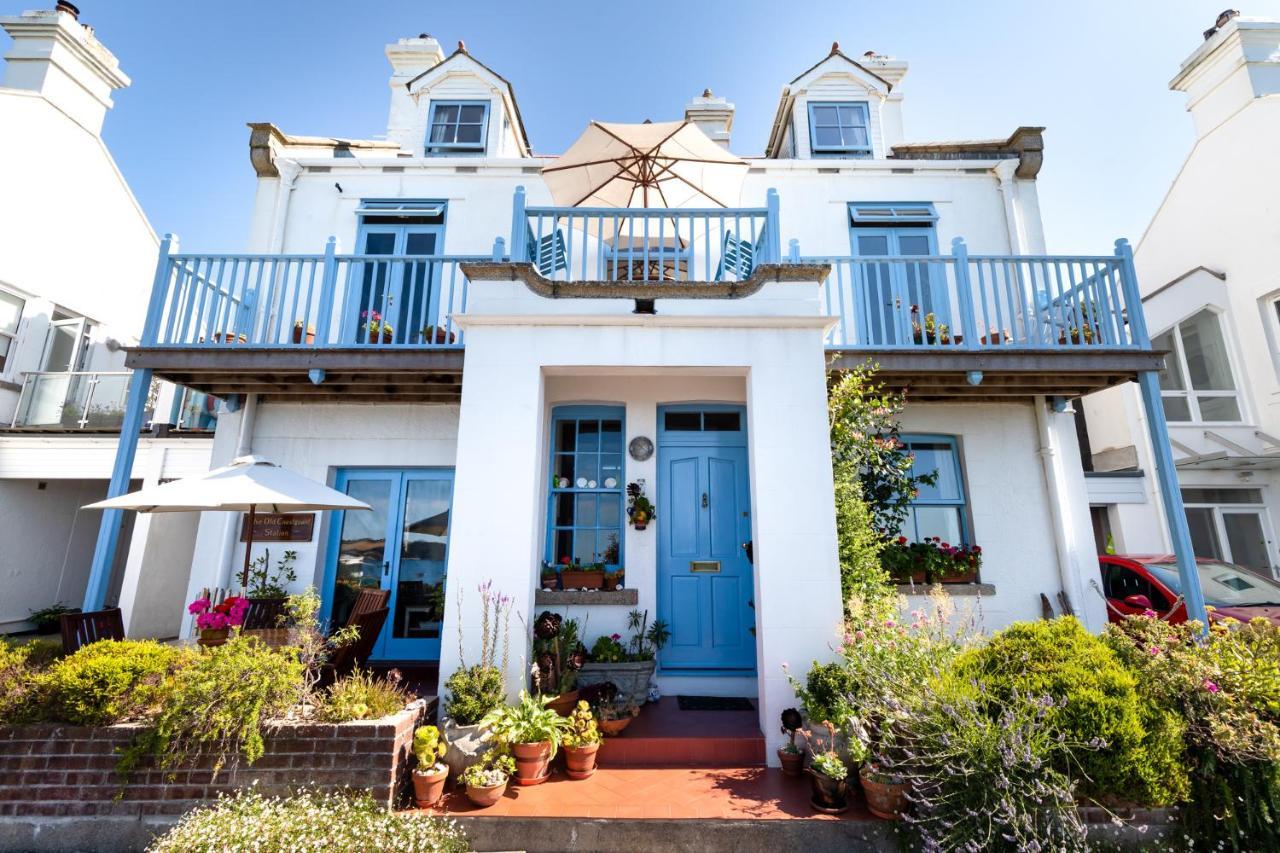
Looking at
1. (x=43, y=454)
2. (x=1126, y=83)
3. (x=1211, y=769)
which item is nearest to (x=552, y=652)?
(x=1211, y=769)

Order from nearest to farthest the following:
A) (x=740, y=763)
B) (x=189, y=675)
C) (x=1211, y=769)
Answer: (x=1211, y=769) < (x=189, y=675) < (x=740, y=763)

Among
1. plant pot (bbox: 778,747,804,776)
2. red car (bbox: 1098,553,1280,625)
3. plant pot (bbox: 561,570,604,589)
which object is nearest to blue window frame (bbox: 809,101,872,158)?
red car (bbox: 1098,553,1280,625)

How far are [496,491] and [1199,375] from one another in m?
14.3

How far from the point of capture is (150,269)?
38.5 feet

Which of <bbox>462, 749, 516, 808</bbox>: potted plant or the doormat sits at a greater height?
the doormat

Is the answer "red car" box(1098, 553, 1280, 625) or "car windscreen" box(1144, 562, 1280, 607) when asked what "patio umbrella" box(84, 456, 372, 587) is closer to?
"red car" box(1098, 553, 1280, 625)

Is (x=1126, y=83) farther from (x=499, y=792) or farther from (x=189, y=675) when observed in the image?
(x=189, y=675)

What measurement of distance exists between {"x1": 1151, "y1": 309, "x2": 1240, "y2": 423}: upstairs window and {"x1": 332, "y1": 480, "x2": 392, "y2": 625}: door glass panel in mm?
13835

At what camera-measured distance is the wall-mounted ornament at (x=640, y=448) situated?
6129mm

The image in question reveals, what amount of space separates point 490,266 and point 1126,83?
33.8 feet

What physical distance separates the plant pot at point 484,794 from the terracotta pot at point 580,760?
546 millimetres

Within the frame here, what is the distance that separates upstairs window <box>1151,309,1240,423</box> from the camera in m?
10.6

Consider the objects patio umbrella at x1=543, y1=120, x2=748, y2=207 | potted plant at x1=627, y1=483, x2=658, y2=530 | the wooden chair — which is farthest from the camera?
patio umbrella at x1=543, y1=120, x2=748, y2=207

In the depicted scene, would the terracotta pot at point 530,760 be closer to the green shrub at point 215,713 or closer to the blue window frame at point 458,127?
the green shrub at point 215,713
